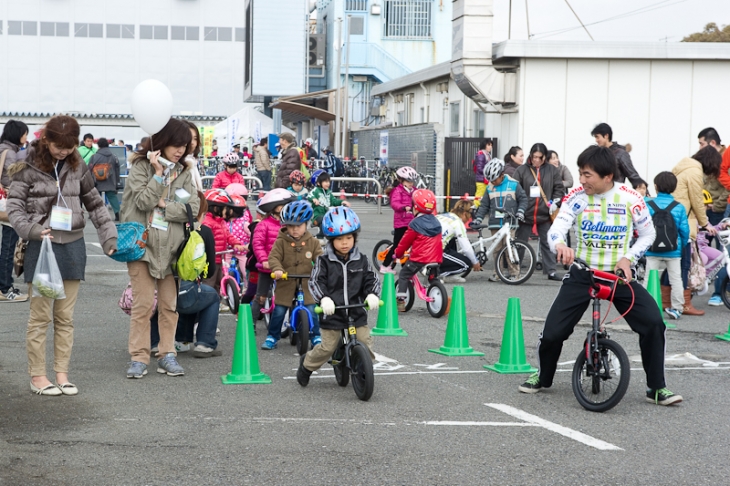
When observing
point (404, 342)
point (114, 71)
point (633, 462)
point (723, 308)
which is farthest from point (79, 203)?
point (114, 71)

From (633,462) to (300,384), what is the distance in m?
2.89

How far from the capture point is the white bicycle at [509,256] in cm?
1412

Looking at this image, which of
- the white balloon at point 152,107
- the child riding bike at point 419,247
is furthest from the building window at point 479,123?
the white balloon at point 152,107

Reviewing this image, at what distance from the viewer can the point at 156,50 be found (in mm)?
71750

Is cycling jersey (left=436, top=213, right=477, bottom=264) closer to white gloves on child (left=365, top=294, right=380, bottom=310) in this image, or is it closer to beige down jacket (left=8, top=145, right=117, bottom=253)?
white gloves on child (left=365, top=294, right=380, bottom=310)

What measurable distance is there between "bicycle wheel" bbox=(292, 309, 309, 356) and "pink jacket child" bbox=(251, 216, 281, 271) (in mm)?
965

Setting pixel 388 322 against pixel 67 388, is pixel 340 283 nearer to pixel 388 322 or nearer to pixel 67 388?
pixel 67 388

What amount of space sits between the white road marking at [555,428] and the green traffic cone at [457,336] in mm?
1964

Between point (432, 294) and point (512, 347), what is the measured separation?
9.74ft

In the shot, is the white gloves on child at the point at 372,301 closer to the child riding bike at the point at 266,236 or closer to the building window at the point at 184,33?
the child riding bike at the point at 266,236

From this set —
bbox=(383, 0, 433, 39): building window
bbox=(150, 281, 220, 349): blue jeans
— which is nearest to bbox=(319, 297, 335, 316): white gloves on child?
bbox=(150, 281, 220, 349): blue jeans

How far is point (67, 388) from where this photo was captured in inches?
285

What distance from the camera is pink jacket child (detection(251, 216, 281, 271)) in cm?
951

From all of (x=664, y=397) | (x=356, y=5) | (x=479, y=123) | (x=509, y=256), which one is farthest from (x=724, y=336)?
(x=356, y=5)
